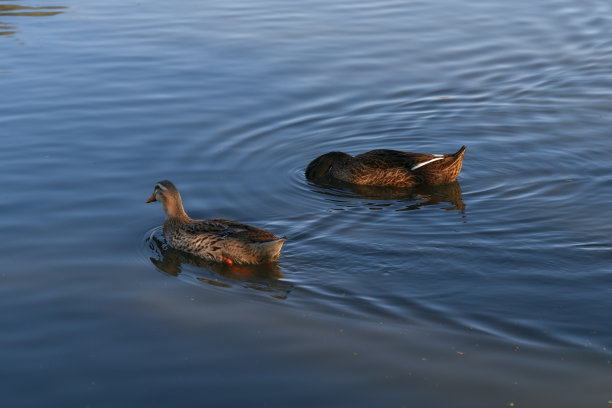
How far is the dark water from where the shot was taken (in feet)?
23.0

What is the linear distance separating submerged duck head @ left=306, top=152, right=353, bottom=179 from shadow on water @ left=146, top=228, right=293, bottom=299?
3051 mm

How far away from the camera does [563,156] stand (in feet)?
40.9

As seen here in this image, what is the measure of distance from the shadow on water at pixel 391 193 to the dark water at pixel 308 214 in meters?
0.05

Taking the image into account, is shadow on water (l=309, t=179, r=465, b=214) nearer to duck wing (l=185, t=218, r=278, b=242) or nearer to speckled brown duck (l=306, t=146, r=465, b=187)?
speckled brown duck (l=306, t=146, r=465, b=187)

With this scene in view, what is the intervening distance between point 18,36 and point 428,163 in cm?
1243

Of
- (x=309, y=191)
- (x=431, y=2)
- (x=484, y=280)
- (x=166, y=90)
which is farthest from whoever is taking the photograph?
(x=431, y=2)

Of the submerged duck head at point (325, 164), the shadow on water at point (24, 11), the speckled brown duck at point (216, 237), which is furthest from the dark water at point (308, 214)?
the shadow on water at point (24, 11)

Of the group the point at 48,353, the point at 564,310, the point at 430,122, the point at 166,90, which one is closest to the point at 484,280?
the point at 564,310

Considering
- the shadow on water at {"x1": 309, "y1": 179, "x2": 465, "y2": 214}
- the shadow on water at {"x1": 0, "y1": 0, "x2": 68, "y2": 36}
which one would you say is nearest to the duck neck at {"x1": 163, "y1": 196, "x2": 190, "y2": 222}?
the shadow on water at {"x1": 309, "y1": 179, "x2": 465, "y2": 214}

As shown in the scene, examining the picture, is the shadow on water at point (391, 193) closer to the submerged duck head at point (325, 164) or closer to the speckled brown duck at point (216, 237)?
the submerged duck head at point (325, 164)

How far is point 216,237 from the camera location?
9.46 meters

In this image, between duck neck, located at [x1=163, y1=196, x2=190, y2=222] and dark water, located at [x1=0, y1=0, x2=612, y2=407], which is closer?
dark water, located at [x1=0, y1=0, x2=612, y2=407]

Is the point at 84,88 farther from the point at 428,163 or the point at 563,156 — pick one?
the point at 563,156

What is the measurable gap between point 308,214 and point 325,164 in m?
1.64
